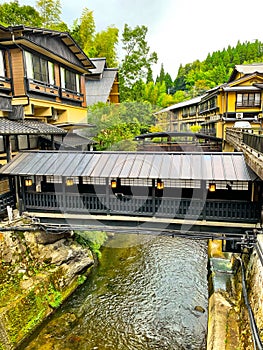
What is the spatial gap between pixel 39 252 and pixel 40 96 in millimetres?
9339

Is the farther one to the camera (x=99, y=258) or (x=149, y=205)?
(x=99, y=258)

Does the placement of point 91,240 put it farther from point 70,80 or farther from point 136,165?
point 70,80

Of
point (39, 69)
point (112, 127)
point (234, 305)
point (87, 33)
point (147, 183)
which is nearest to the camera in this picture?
point (234, 305)

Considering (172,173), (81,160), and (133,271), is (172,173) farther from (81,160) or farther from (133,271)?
(133,271)

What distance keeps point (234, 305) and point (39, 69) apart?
640 inches

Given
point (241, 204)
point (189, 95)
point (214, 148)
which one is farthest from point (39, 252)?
point (189, 95)

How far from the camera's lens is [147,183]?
13.6m

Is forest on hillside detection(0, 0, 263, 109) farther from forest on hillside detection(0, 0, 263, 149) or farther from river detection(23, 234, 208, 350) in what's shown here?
river detection(23, 234, 208, 350)

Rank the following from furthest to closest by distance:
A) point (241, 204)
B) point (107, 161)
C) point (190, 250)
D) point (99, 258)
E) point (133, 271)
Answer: point (190, 250), point (99, 258), point (133, 271), point (107, 161), point (241, 204)

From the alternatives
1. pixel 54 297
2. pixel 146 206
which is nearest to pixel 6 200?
pixel 54 297

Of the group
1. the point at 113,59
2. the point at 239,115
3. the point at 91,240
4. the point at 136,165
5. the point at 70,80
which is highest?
the point at 113,59

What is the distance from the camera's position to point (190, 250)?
686 inches

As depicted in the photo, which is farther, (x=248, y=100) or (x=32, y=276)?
(x=248, y=100)

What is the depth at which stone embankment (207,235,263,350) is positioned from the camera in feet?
25.4
